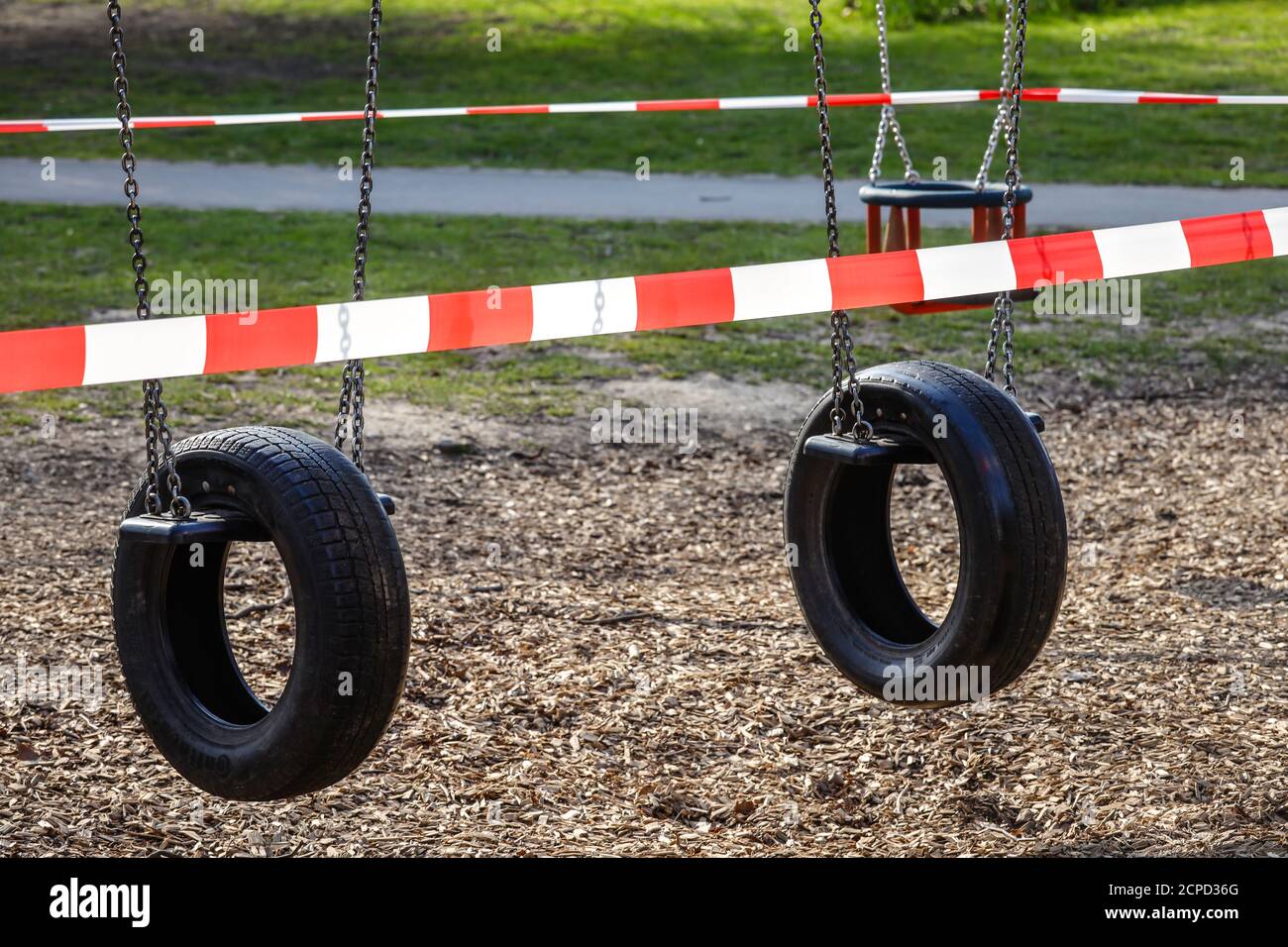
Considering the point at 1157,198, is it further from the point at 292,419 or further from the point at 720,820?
the point at 720,820

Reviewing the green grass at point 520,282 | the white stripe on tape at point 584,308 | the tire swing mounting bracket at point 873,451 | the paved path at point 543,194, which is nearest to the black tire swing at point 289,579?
the white stripe on tape at point 584,308

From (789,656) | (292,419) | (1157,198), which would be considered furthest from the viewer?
(1157,198)

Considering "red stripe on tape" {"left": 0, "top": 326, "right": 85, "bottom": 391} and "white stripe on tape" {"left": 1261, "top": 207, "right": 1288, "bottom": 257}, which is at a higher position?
"white stripe on tape" {"left": 1261, "top": 207, "right": 1288, "bottom": 257}

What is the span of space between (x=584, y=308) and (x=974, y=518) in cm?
102

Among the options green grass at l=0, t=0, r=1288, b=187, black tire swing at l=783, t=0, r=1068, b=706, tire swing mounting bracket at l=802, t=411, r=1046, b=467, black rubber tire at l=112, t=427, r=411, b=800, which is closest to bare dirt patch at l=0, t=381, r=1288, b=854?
black tire swing at l=783, t=0, r=1068, b=706

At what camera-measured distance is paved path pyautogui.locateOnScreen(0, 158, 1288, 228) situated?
467 inches

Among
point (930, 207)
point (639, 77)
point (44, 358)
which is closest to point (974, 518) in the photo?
point (44, 358)

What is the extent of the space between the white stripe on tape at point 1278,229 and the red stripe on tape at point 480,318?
2.15 m

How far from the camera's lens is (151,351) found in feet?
10.6

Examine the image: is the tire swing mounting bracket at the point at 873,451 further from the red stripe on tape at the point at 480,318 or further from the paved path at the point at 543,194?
the paved path at the point at 543,194

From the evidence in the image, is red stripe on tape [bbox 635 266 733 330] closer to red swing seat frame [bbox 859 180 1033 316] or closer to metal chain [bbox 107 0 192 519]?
metal chain [bbox 107 0 192 519]

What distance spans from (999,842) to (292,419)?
15.2ft

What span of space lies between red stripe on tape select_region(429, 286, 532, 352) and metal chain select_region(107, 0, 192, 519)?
2.10ft

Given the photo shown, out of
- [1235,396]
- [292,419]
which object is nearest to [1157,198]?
[1235,396]
